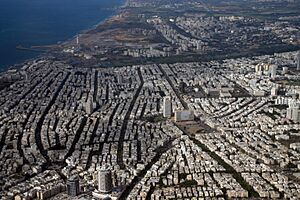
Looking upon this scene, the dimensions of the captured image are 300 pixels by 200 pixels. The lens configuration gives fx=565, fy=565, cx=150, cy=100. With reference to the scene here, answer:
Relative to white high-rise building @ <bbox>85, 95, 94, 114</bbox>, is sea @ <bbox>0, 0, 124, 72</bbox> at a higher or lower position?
lower

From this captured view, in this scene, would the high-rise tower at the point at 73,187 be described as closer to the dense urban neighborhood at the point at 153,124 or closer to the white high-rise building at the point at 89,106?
the dense urban neighborhood at the point at 153,124

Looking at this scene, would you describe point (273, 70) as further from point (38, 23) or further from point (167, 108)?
point (38, 23)

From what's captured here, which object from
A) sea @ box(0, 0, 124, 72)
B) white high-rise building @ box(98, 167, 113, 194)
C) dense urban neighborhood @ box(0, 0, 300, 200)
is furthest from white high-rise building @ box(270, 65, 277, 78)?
white high-rise building @ box(98, 167, 113, 194)

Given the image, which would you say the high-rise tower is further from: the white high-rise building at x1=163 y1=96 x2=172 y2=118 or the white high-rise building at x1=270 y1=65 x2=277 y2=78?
the white high-rise building at x1=270 y1=65 x2=277 y2=78

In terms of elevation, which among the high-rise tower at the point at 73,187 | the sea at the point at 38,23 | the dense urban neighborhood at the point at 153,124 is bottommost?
the sea at the point at 38,23

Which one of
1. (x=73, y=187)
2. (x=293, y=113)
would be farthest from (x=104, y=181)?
(x=293, y=113)

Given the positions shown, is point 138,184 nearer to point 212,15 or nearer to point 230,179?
point 230,179

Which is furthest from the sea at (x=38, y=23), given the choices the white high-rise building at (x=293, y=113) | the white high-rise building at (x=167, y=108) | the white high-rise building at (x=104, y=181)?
the white high-rise building at (x=104, y=181)

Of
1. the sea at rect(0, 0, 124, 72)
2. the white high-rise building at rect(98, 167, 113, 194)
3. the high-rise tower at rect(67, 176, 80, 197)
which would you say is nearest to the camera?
the high-rise tower at rect(67, 176, 80, 197)
